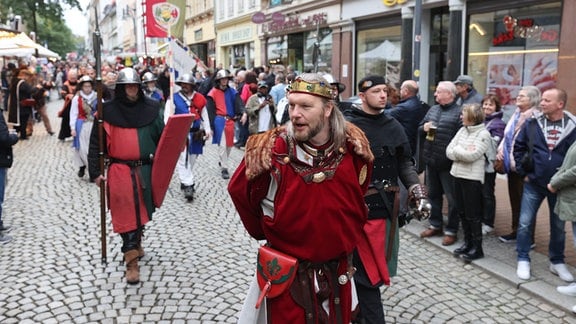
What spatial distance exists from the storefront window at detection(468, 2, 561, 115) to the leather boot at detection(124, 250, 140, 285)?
26.4ft

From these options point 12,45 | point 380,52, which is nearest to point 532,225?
point 380,52

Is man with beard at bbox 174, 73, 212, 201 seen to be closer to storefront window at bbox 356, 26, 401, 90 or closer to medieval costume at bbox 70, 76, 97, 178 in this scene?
medieval costume at bbox 70, 76, 97, 178

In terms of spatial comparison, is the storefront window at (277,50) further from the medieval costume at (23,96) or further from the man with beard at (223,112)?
the man with beard at (223,112)

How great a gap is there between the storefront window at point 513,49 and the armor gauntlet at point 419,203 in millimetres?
7282

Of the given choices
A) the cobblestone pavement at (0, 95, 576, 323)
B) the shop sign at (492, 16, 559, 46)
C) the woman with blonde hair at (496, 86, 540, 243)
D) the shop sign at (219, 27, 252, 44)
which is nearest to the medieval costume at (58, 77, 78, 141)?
the cobblestone pavement at (0, 95, 576, 323)

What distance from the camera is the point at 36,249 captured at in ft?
19.2

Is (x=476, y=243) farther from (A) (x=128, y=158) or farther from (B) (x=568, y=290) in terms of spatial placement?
(A) (x=128, y=158)

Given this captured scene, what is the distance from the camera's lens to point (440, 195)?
635cm

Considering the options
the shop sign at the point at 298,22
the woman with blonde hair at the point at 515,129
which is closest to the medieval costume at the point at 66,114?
the shop sign at the point at 298,22

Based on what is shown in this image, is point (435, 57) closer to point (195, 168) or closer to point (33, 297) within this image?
point (195, 168)

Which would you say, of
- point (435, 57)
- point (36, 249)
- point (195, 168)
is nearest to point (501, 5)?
point (435, 57)

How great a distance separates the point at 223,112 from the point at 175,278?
18.6 ft

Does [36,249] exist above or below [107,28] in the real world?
below

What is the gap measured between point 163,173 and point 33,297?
1.53 m
